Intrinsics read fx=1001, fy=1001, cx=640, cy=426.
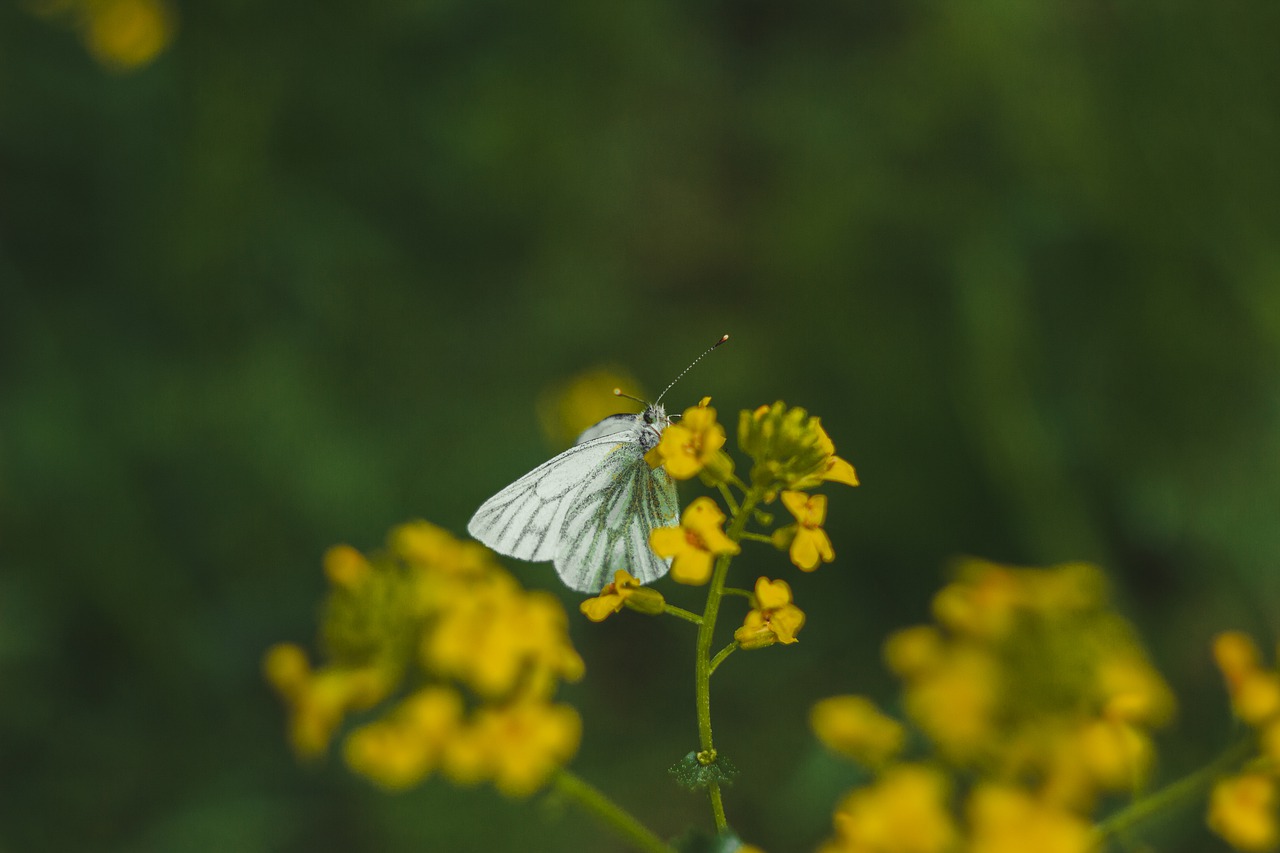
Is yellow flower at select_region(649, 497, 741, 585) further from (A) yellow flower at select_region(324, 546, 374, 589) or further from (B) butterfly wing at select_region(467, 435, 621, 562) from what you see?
(B) butterfly wing at select_region(467, 435, 621, 562)

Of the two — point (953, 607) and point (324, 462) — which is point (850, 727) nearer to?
point (953, 607)

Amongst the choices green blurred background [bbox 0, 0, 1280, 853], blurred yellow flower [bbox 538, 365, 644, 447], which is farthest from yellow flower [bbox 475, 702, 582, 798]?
green blurred background [bbox 0, 0, 1280, 853]

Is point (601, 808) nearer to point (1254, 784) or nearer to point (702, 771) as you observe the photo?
point (702, 771)

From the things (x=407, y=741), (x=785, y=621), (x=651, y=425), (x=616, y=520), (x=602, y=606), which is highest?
(x=651, y=425)

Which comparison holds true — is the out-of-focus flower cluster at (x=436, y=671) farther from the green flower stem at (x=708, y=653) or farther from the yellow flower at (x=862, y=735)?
the yellow flower at (x=862, y=735)

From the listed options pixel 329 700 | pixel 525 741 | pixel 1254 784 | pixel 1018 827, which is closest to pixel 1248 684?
pixel 1254 784

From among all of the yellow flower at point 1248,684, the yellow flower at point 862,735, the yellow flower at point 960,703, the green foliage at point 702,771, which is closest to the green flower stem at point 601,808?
the green foliage at point 702,771

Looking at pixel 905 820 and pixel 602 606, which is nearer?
pixel 905 820
